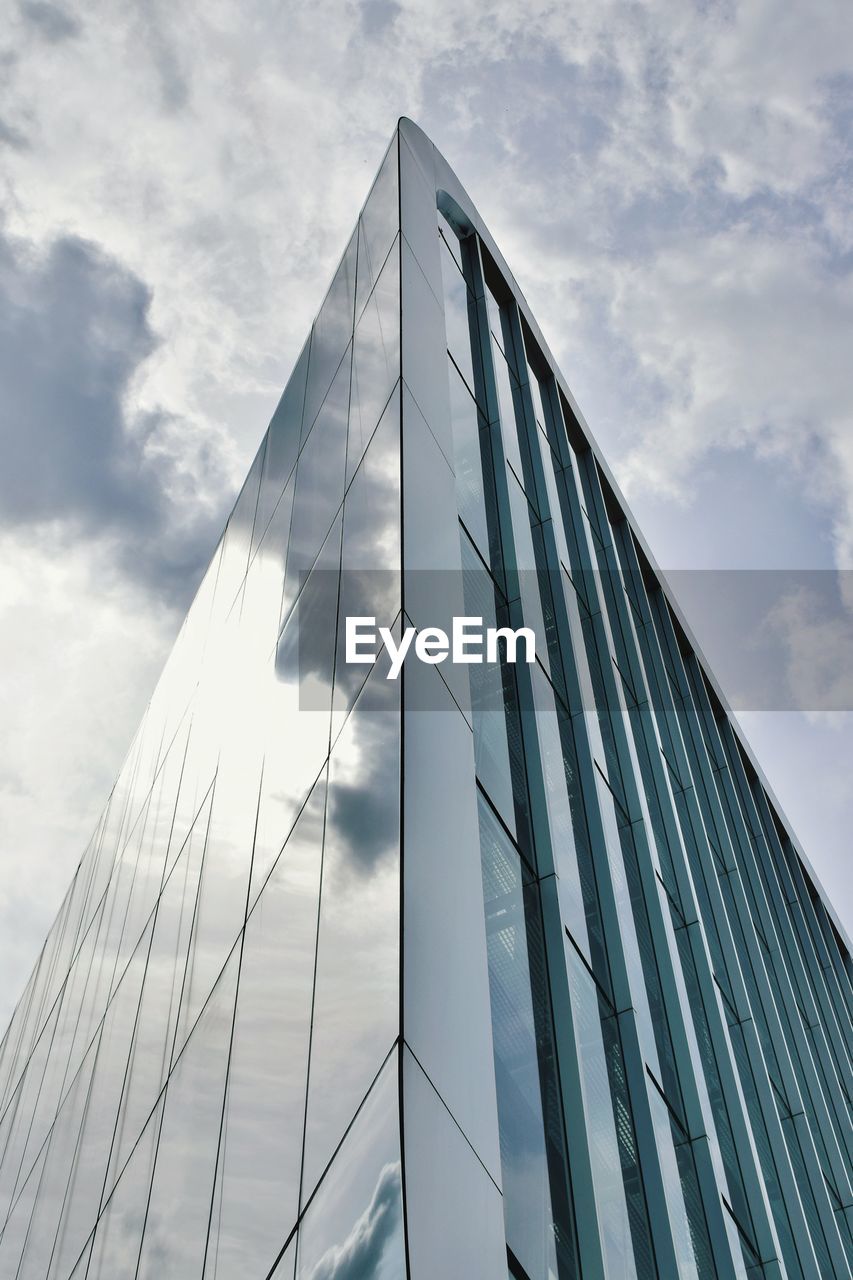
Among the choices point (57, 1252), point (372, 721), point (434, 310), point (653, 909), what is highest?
point (434, 310)

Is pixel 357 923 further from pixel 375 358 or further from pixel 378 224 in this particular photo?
pixel 378 224

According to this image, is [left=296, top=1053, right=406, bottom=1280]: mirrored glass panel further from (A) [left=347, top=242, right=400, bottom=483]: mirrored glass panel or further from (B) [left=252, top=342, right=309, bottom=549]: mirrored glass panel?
(B) [left=252, top=342, right=309, bottom=549]: mirrored glass panel

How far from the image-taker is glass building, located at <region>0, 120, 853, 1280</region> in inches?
292

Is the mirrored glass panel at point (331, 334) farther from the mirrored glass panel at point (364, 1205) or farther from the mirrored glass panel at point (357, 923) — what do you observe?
the mirrored glass panel at point (364, 1205)

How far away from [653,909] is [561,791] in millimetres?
3022

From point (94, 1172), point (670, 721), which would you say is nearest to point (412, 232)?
point (670, 721)

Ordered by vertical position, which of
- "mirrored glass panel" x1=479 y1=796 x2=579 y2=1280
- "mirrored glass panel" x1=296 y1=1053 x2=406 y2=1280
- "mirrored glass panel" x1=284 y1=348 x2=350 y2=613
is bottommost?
"mirrored glass panel" x1=296 y1=1053 x2=406 y2=1280

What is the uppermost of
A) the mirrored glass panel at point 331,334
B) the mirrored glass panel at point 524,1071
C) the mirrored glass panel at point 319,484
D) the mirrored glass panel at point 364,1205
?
the mirrored glass panel at point 331,334

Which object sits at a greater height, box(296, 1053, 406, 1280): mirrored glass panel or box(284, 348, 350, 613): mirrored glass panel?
box(284, 348, 350, 613): mirrored glass panel

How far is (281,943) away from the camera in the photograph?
379 inches

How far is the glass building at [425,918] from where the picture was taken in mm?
7414

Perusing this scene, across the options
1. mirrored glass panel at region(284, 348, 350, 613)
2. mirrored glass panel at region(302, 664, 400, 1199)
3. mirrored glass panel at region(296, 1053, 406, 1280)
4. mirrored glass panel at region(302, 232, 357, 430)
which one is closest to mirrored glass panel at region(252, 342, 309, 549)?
mirrored glass panel at region(302, 232, 357, 430)

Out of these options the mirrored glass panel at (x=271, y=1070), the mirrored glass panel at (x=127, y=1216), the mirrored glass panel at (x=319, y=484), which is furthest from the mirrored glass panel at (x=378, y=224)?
the mirrored glass panel at (x=127, y=1216)

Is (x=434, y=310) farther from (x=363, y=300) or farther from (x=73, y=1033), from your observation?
(x=73, y=1033)
